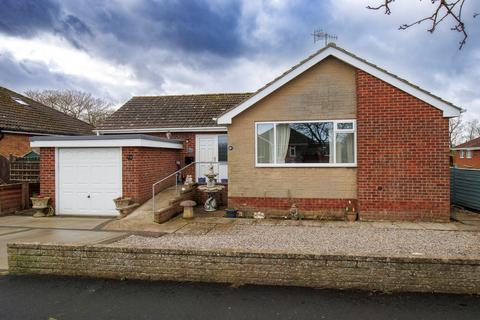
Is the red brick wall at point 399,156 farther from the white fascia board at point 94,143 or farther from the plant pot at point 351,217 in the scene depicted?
the white fascia board at point 94,143

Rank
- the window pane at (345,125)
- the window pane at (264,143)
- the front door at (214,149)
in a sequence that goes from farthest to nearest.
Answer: the front door at (214,149) → the window pane at (264,143) → the window pane at (345,125)

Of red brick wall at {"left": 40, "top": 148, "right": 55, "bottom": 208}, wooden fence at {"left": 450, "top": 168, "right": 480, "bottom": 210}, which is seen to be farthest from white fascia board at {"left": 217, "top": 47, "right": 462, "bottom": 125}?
red brick wall at {"left": 40, "top": 148, "right": 55, "bottom": 208}

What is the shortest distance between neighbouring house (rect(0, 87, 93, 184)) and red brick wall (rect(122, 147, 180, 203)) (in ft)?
17.8

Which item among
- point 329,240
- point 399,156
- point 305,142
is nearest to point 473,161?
point 399,156

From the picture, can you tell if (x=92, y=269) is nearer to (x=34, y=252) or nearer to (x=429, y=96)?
(x=34, y=252)

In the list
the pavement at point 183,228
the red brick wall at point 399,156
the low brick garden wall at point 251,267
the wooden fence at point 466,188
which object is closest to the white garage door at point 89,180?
the pavement at point 183,228

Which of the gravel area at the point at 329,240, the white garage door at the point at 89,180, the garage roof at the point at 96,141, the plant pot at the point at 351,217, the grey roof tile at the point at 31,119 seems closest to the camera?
the gravel area at the point at 329,240

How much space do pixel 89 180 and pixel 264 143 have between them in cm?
576

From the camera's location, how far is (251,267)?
4.68m

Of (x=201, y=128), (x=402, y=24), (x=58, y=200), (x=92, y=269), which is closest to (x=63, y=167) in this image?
(x=58, y=200)

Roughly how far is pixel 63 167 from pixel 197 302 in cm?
814

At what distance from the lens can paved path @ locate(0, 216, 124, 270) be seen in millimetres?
6865

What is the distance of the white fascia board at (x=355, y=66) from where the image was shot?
27.5 ft

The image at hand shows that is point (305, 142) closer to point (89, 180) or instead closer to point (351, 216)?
point (351, 216)
